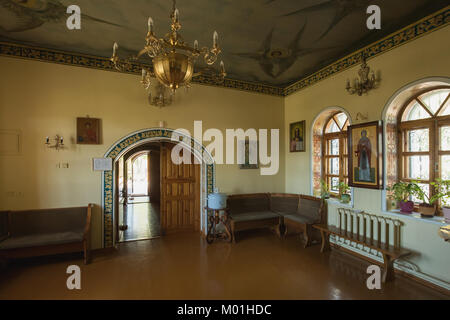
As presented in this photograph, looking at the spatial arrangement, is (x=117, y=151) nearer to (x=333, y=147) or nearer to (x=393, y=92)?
(x=333, y=147)

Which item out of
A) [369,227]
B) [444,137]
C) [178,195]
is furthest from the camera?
[178,195]

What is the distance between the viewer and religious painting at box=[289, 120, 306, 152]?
5.51 metres

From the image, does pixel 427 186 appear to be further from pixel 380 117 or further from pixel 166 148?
pixel 166 148

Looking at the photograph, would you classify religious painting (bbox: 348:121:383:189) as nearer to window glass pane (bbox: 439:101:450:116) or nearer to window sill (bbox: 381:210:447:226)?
window sill (bbox: 381:210:447:226)

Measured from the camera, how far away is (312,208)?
4.96m

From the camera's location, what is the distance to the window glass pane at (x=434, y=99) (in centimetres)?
325

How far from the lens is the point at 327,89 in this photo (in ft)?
15.8

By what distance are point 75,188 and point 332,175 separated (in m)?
5.37

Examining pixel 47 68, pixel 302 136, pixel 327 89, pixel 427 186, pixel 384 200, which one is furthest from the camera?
pixel 302 136

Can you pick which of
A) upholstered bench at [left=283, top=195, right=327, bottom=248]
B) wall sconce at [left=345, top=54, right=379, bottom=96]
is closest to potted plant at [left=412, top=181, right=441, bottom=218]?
upholstered bench at [left=283, top=195, right=327, bottom=248]

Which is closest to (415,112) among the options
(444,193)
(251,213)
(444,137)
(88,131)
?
(444,137)

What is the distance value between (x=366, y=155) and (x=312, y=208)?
5.42ft
